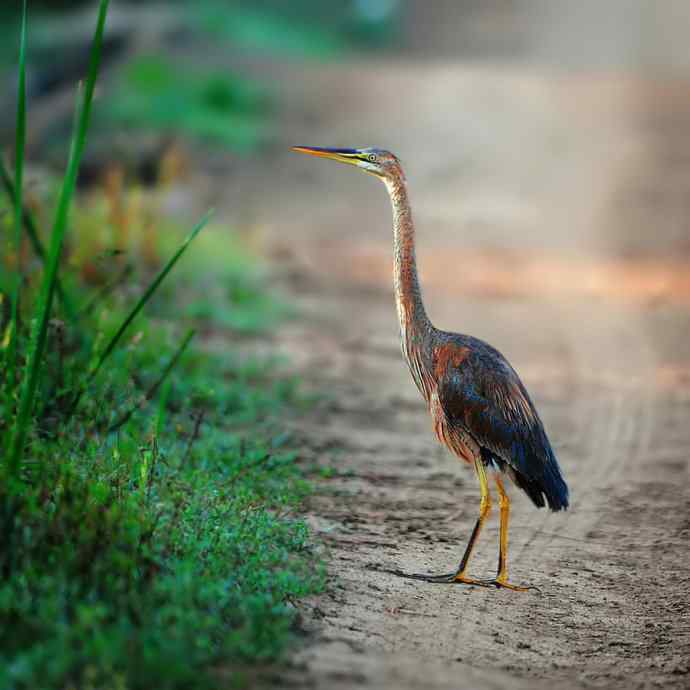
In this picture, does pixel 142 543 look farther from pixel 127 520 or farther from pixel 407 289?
pixel 407 289

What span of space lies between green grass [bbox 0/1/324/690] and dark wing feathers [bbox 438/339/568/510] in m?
0.87

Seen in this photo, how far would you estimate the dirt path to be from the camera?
4.82 meters

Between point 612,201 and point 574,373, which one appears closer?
point 574,373

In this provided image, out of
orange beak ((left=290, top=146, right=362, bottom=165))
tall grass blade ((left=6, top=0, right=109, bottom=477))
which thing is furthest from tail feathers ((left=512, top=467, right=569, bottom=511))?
tall grass blade ((left=6, top=0, right=109, bottom=477))

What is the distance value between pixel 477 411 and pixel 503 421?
121 millimetres

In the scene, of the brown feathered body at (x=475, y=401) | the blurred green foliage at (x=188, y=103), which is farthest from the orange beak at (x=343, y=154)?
the blurred green foliage at (x=188, y=103)

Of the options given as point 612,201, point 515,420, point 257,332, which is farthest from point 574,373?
point 612,201

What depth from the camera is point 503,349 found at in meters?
9.91

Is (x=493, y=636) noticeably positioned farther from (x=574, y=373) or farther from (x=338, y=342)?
(x=338, y=342)

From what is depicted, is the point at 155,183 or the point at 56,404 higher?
the point at 155,183

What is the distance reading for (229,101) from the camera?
798 inches

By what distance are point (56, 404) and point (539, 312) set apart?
20.5 ft

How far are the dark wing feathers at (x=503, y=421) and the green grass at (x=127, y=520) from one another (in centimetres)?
87

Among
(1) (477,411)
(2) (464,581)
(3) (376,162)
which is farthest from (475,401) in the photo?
(3) (376,162)
